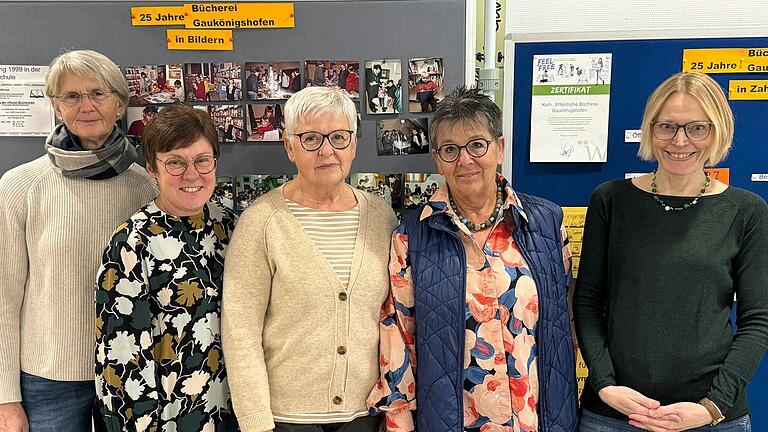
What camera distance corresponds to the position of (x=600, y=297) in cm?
160

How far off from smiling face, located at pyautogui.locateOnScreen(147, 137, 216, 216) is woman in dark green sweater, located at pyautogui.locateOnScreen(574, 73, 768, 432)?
114 centimetres

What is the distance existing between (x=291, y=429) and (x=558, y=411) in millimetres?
723

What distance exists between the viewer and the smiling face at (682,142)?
1456mm

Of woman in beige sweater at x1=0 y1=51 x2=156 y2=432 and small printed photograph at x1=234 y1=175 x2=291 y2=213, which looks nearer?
woman in beige sweater at x1=0 y1=51 x2=156 y2=432

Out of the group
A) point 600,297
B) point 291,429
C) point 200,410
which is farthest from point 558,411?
point 200,410

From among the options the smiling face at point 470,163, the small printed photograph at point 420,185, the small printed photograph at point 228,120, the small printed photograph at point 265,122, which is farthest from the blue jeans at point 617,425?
the small printed photograph at point 228,120

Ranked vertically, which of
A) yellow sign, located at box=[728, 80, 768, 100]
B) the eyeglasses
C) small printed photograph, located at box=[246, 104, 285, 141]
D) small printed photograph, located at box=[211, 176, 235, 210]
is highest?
yellow sign, located at box=[728, 80, 768, 100]

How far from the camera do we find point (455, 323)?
146 centimetres

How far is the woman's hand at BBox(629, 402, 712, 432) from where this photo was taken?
1.43m

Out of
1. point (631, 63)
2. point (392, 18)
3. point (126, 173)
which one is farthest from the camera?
point (631, 63)

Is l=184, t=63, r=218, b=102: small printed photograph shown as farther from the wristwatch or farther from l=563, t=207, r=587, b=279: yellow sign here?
the wristwatch

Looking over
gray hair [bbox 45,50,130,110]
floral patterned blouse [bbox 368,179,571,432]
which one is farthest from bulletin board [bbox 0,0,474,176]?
floral patterned blouse [bbox 368,179,571,432]

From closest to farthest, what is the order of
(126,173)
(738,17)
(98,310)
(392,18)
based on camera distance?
1. (98,310)
2. (126,173)
3. (392,18)
4. (738,17)

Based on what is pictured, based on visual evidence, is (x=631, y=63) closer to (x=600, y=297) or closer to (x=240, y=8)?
(x=600, y=297)
